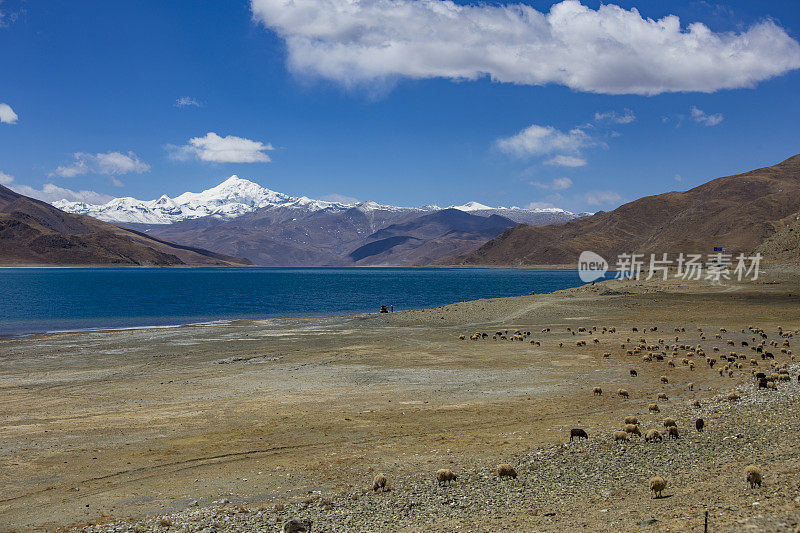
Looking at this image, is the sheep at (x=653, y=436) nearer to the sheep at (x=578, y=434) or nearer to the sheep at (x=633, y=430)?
the sheep at (x=633, y=430)

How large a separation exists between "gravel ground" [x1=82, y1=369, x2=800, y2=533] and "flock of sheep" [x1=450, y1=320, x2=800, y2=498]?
331 mm

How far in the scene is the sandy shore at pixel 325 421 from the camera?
13.6 meters

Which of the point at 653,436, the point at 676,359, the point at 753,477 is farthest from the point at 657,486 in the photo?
the point at 676,359

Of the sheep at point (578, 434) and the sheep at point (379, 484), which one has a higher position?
the sheep at point (578, 434)

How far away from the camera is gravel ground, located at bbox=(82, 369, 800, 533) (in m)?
10.9

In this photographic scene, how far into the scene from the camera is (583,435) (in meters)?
17.8

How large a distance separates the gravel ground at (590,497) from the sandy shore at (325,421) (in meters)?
0.09

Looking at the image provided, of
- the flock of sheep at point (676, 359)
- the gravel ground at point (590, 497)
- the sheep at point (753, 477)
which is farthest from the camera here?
the flock of sheep at point (676, 359)

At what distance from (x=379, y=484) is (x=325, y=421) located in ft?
25.4

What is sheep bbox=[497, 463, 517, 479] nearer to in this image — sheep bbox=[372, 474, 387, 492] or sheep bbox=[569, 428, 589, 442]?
sheep bbox=[372, 474, 387, 492]

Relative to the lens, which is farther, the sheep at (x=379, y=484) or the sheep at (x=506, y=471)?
the sheep at (x=506, y=471)

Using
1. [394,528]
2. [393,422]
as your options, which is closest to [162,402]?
[393,422]

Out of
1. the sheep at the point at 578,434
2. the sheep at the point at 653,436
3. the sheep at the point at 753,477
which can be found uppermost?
the sheep at the point at 753,477

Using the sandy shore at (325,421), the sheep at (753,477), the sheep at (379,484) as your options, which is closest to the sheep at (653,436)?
the sandy shore at (325,421)
